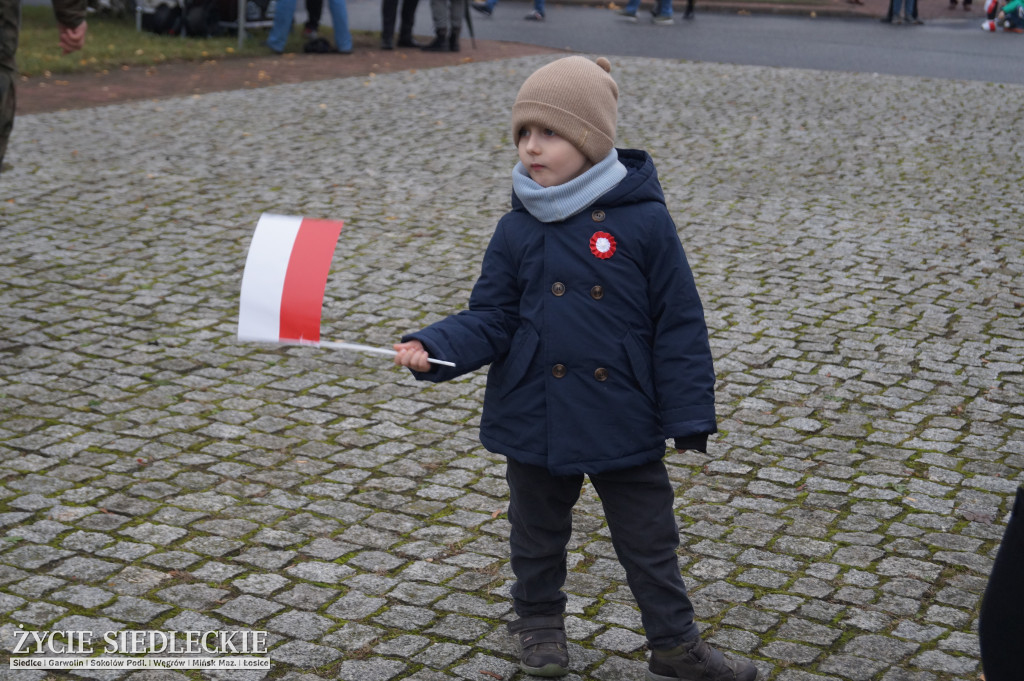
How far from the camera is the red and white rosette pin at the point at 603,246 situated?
3.21 meters

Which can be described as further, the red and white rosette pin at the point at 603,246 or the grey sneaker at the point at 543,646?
the grey sneaker at the point at 543,646

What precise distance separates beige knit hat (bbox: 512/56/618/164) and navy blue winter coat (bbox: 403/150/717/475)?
0.14 metres

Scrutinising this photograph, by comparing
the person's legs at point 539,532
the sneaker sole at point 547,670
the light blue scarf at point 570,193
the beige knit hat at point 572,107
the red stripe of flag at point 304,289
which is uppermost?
the beige knit hat at point 572,107

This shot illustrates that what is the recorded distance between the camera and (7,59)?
21.2 ft

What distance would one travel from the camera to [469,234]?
816cm

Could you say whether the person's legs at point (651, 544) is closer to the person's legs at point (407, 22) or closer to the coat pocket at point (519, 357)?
the coat pocket at point (519, 357)

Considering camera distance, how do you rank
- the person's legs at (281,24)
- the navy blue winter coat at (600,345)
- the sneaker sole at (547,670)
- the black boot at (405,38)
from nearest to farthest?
the navy blue winter coat at (600,345)
the sneaker sole at (547,670)
the person's legs at (281,24)
the black boot at (405,38)

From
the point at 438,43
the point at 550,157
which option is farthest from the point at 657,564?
the point at 438,43

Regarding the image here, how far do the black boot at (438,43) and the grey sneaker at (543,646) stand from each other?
14.1m

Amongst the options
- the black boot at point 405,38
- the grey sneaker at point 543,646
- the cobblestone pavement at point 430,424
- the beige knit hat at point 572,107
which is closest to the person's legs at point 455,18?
the black boot at point 405,38

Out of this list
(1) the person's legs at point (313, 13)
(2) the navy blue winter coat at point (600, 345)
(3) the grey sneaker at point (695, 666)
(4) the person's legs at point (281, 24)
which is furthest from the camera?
(1) the person's legs at point (313, 13)

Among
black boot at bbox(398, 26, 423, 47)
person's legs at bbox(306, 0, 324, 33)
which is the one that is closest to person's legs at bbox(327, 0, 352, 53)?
person's legs at bbox(306, 0, 324, 33)

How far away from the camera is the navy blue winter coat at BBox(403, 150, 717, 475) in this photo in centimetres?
317

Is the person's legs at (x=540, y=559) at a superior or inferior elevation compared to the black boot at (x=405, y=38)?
inferior
